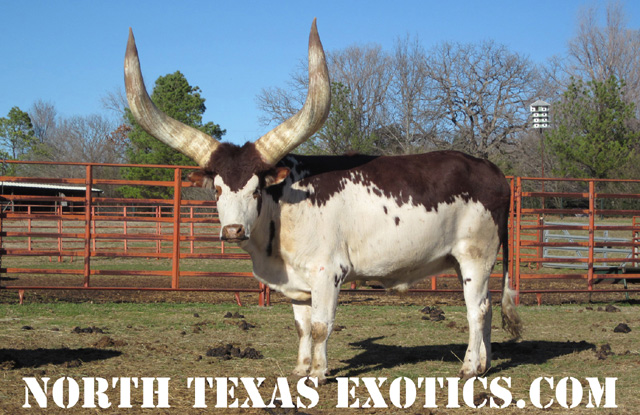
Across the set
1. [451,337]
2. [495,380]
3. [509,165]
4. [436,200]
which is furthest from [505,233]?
[509,165]

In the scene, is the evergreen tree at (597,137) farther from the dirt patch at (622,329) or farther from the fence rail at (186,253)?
the dirt patch at (622,329)

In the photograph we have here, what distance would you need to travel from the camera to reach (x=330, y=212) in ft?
20.0

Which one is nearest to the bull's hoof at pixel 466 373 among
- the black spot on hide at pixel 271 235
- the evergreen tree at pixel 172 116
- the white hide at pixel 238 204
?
the black spot on hide at pixel 271 235

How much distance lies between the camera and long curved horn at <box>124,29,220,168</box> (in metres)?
6.00

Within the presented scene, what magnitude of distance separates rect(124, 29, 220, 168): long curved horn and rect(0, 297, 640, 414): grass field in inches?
79.9

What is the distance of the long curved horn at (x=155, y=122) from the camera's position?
600 centimetres

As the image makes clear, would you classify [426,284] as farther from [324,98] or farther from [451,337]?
[324,98]

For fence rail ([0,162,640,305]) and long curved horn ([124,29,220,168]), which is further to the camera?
fence rail ([0,162,640,305])

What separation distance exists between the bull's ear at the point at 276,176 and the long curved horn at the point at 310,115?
0.09 meters

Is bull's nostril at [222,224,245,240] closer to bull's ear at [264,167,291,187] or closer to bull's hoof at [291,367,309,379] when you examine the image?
bull's ear at [264,167,291,187]

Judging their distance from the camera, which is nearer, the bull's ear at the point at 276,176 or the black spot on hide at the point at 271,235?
the bull's ear at the point at 276,176

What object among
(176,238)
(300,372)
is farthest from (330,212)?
(176,238)

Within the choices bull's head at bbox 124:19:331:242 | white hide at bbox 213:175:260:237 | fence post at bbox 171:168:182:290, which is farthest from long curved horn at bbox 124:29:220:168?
fence post at bbox 171:168:182:290

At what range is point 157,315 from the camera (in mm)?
9953
